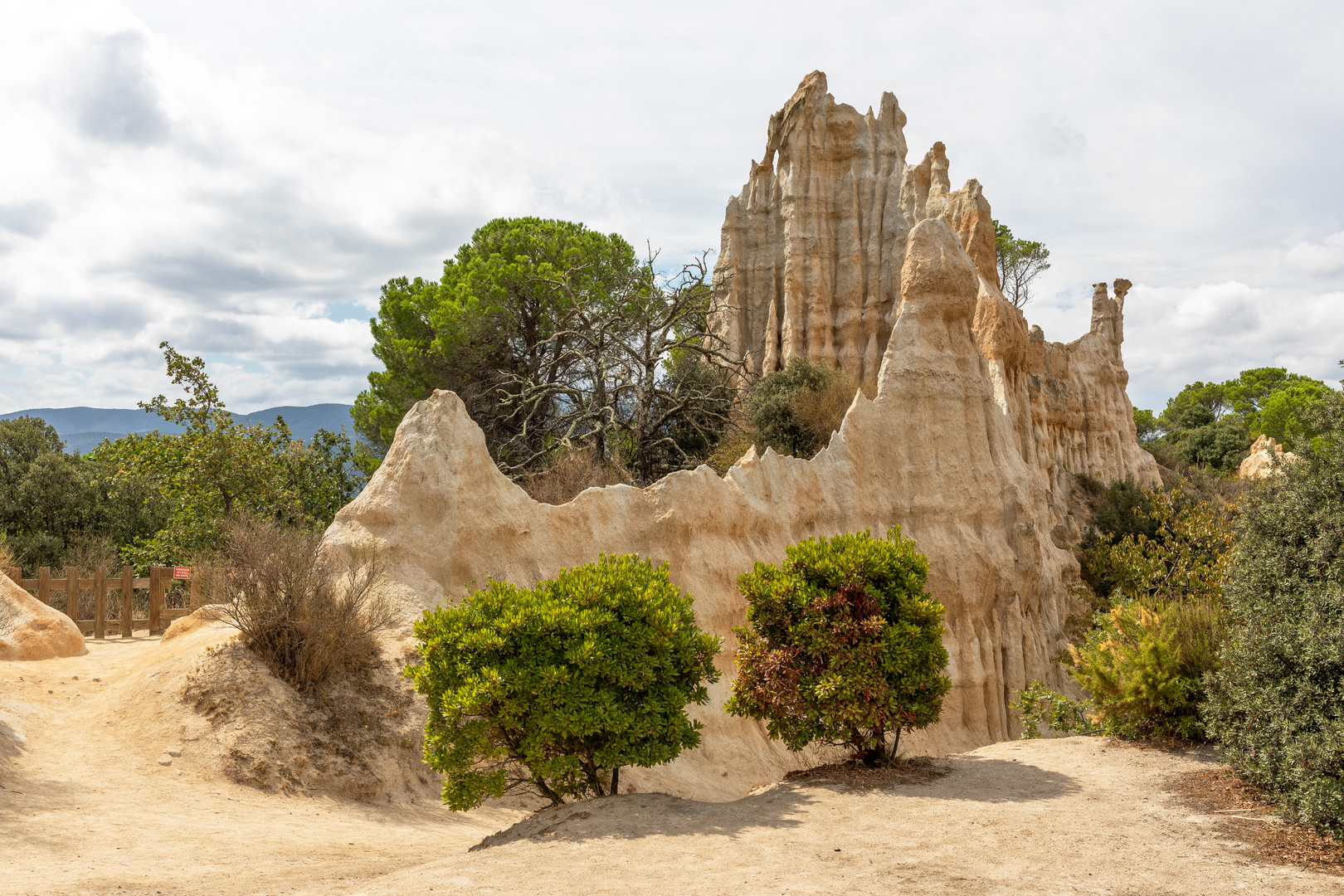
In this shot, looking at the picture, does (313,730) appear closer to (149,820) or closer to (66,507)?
(149,820)

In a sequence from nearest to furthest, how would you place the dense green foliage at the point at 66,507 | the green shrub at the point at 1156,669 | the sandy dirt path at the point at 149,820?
the sandy dirt path at the point at 149,820 < the green shrub at the point at 1156,669 < the dense green foliage at the point at 66,507

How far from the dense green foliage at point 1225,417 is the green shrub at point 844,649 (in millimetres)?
39079

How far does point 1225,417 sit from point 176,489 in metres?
57.0

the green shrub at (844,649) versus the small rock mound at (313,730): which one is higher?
the green shrub at (844,649)

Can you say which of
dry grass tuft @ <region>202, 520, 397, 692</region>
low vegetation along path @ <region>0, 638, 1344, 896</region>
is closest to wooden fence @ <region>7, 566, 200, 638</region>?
dry grass tuft @ <region>202, 520, 397, 692</region>

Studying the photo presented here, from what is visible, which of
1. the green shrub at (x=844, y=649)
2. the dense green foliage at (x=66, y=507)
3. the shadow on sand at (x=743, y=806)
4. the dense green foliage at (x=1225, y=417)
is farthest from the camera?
the dense green foliage at (x=1225, y=417)

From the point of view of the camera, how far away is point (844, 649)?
878cm

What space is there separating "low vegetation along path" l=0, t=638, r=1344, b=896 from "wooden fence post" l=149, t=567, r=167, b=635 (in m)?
7.42

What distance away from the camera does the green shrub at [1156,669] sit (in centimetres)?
980

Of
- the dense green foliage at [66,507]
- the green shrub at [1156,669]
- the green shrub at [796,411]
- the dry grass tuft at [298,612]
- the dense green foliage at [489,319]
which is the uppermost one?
the dense green foliage at [489,319]

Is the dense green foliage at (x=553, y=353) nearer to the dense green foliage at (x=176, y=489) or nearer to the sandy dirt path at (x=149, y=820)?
the dense green foliage at (x=176, y=489)

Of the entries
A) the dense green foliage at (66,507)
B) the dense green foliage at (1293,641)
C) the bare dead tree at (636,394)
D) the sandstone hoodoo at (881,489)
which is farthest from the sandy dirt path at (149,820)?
the dense green foliage at (66,507)

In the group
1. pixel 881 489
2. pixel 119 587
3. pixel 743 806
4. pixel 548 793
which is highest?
pixel 881 489

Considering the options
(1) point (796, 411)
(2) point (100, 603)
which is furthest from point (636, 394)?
(2) point (100, 603)
